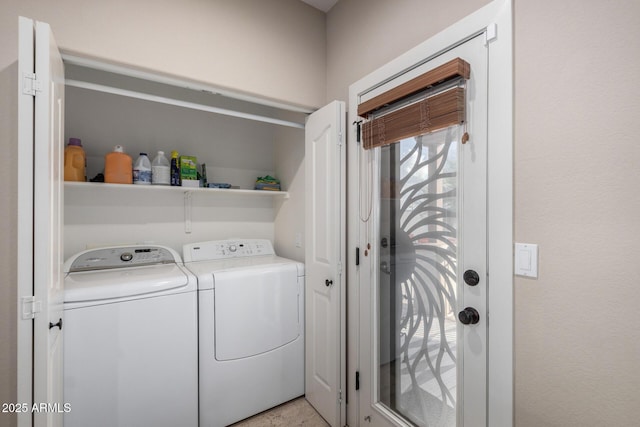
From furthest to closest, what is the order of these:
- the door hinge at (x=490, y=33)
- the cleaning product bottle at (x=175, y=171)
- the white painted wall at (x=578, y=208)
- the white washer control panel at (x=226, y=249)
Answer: the white washer control panel at (x=226, y=249) < the cleaning product bottle at (x=175, y=171) < the door hinge at (x=490, y=33) < the white painted wall at (x=578, y=208)

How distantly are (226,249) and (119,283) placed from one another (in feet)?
3.19

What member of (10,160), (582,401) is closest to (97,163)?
(10,160)

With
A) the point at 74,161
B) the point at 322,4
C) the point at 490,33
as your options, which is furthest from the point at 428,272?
the point at 74,161

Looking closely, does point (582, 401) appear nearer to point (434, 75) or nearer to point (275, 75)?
point (434, 75)

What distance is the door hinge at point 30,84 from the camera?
990 millimetres

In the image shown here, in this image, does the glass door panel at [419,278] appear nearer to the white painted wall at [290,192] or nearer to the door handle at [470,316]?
the door handle at [470,316]

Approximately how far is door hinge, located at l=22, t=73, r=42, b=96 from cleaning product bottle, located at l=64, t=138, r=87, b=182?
1.03 m

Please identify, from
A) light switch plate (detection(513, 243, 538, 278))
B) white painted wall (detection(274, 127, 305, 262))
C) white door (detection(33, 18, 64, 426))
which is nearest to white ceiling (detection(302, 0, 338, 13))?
white painted wall (detection(274, 127, 305, 262))

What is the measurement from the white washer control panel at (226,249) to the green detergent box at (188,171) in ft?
1.76

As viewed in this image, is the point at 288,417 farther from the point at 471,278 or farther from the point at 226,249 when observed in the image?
the point at 471,278

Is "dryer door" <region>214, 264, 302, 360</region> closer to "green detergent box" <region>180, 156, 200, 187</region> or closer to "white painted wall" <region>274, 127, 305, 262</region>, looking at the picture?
"white painted wall" <region>274, 127, 305, 262</region>

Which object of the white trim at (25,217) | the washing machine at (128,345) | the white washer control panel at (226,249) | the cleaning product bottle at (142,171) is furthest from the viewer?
the white washer control panel at (226,249)

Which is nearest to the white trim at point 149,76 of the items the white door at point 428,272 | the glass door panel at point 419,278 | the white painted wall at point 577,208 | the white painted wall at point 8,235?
the white painted wall at point 8,235

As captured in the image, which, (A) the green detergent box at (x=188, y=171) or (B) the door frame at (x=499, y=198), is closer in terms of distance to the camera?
(B) the door frame at (x=499, y=198)
